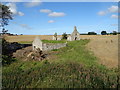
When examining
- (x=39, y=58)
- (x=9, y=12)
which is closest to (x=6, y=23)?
(x=9, y=12)

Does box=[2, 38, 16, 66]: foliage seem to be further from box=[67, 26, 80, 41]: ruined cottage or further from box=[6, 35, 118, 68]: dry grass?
box=[67, 26, 80, 41]: ruined cottage

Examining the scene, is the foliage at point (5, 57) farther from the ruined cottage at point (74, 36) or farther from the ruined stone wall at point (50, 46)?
the ruined cottage at point (74, 36)

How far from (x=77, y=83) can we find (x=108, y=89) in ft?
8.01

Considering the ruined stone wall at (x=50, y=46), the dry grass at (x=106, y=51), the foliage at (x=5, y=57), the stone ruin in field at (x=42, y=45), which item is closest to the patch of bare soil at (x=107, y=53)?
the dry grass at (x=106, y=51)

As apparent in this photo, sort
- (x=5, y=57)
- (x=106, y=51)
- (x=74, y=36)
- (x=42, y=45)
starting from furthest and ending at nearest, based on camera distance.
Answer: (x=74, y=36) → (x=42, y=45) → (x=106, y=51) → (x=5, y=57)

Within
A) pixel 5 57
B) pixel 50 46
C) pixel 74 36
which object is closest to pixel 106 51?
pixel 50 46

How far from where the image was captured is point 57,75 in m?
14.1

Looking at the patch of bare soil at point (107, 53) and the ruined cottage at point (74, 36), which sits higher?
the ruined cottage at point (74, 36)

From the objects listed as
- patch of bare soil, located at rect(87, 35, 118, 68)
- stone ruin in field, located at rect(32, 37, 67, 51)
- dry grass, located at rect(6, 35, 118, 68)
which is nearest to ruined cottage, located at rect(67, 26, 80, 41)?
dry grass, located at rect(6, 35, 118, 68)

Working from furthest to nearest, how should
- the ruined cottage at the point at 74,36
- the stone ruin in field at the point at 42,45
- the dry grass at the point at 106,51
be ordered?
the ruined cottage at the point at 74,36, the stone ruin in field at the point at 42,45, the dry grass at the point at 106,51

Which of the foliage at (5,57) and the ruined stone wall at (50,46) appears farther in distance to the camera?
the ruined stone wall at (50,46)

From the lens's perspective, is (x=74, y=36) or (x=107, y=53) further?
(x=74, y=36)

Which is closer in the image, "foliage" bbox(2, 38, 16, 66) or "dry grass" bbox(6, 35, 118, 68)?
"foliage" bbox(2, 38, 16, 66)

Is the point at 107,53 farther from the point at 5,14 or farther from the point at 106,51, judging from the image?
the point at 5,14
